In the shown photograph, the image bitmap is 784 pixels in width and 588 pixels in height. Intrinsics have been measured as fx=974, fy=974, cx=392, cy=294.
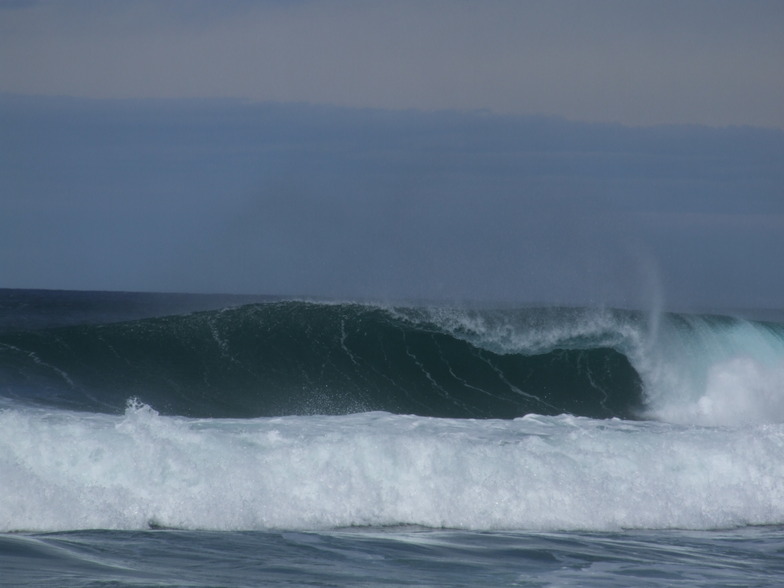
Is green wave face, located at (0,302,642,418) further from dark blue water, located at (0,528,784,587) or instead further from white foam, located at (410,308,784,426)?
dark blue water, located at (0,528,784,587)

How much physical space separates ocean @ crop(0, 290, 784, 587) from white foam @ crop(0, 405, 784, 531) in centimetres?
2

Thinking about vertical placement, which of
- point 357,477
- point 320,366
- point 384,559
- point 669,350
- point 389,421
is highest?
point 669,350

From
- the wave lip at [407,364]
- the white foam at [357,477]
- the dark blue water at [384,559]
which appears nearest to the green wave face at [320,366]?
→ the wave lip at [407,364]

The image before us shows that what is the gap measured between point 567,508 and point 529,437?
1.32 meters

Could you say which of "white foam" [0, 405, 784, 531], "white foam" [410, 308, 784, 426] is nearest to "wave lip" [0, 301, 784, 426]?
"white foam" [410, 308, 784, 426]

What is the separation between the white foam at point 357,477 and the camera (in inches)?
349

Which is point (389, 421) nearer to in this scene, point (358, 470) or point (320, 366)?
point (358, 470)

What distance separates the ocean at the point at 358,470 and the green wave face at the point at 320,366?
6 cm

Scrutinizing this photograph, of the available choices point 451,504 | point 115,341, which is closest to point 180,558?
point 451,504

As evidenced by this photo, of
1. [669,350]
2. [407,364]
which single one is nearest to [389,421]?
[407,364]

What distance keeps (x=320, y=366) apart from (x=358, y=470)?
22.6 feet

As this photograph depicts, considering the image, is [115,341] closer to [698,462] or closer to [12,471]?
[12,471]

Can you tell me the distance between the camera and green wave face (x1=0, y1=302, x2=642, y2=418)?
1477 centimetres

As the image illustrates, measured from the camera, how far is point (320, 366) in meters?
16.6
